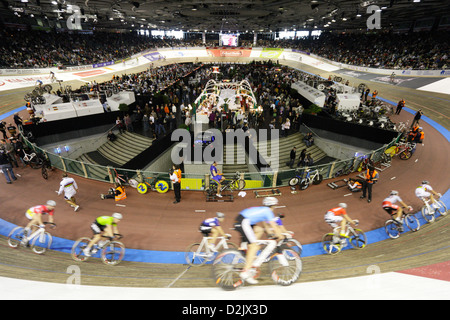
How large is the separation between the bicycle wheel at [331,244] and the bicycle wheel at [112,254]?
5457 millimetres

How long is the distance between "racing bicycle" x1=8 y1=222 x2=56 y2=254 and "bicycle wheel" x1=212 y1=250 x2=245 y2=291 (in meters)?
4.90

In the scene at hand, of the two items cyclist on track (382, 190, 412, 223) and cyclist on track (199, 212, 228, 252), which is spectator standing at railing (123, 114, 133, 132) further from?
cyclist on track (382, 190, 412, 223)

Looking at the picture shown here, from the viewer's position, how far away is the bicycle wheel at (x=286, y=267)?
4.32 m

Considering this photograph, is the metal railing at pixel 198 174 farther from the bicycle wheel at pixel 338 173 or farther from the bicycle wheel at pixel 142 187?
the bicycle wheel at pixel 142 187

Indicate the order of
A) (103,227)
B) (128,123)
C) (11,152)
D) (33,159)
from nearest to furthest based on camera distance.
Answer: (103,227)
(11,152)
(33,159)
(128,123)

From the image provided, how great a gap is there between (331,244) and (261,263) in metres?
2.73

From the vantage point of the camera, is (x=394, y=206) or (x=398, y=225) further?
(x=398, y=225)

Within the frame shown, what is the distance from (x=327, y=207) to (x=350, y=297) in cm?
477

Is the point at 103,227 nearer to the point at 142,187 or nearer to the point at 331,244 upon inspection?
the point at 142,187

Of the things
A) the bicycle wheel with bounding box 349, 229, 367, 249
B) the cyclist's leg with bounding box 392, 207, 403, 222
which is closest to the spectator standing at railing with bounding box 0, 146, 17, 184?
the bicycle wheel with bounding box 349, 229, 367, 249

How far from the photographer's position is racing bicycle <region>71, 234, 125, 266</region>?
17.8ft

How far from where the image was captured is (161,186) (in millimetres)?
8758

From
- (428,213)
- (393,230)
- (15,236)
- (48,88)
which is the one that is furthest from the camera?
(48,88)

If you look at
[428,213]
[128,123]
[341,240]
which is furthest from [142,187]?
[428,213]
